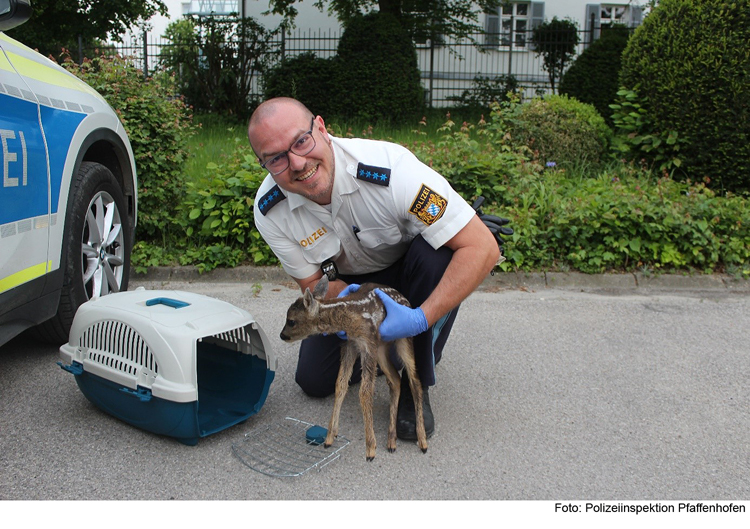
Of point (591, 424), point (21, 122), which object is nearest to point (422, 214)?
point (591, 424)

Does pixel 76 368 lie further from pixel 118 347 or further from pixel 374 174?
pixel 374 174

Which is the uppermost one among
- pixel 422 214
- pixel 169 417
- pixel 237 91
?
pixel 237 91

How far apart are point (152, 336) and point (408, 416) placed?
51.6 inches

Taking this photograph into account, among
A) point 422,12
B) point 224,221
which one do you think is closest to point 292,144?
point 224,221

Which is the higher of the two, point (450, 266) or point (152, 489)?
point (450, 266)

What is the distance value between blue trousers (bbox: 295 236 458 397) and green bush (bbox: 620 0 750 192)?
16.4ft

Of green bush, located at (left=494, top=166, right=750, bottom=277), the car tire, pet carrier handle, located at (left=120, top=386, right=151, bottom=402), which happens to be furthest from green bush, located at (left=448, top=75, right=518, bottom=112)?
pet carrier handle, located at (left=120, top=386, right=151, bottom=402)

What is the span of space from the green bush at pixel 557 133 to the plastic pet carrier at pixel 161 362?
532 centimetres

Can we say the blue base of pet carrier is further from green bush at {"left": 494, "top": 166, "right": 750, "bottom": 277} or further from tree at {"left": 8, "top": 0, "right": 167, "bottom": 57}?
tree at {"left": 8, "top": 0, "right": 167, "bottom": 57}

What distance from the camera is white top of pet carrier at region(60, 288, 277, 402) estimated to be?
291 centimetres

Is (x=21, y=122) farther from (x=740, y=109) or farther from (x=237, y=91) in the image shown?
(x=237, y=91)

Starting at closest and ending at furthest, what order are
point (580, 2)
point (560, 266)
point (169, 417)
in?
1. point (169, 417)
2. point (560, 266)
3. point (580, 2)

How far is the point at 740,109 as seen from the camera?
685 centimetres

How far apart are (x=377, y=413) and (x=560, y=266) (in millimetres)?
3221
